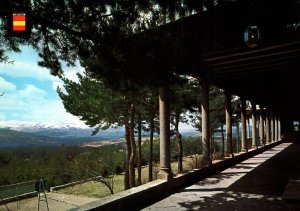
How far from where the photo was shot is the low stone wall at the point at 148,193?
593cm

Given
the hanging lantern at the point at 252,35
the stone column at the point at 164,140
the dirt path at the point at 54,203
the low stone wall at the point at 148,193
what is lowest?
the dirt path at the point at 54,203

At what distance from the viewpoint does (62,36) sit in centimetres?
544

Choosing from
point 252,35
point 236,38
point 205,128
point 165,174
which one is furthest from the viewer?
point 205,128

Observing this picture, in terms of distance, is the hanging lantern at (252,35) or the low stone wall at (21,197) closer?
the hanging lantern at (252,35)

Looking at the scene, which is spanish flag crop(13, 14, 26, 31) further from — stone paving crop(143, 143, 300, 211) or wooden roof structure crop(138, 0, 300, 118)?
stone paving crop(143, 143, 300, 211)

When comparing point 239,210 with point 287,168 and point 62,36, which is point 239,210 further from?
point 287,168

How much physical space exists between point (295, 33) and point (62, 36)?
211 inches

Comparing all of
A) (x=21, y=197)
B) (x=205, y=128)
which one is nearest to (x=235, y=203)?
(x=205, y=128)

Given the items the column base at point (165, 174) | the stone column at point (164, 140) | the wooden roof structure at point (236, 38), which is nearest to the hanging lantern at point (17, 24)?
the wooden roof structure at point (236, 38)

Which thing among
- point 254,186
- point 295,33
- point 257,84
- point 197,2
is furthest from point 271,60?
point 197,2

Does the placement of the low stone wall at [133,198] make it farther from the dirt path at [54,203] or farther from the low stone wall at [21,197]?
the low stone wall at [21,197]

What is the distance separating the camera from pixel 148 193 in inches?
282

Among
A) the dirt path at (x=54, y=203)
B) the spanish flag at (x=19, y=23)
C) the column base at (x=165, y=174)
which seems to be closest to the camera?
the spanish flag at (x=19, y=23)

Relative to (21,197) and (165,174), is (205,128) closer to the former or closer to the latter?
(165,174)
